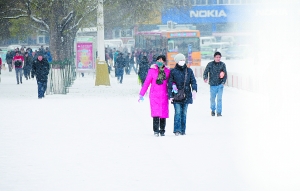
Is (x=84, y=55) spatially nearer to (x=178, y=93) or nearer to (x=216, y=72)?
(x=216, y=72)

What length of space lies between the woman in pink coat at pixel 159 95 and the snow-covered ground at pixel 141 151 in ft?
0.83

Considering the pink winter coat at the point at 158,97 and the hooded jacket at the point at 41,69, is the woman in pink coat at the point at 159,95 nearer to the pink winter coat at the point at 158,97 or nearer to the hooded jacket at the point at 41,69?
the pink winter coat at the point at 158,97

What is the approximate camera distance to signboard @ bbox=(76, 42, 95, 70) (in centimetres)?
4053

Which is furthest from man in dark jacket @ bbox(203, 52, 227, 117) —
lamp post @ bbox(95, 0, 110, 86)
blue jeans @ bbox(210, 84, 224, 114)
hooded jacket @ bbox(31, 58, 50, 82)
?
lamp post @ bbox(95, 0, 110, 86)

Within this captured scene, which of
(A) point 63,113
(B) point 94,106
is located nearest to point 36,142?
(A) point 63,113

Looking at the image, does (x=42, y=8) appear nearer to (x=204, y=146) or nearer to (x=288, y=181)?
(x=204, y=146)

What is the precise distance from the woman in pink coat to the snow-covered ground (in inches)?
9.9

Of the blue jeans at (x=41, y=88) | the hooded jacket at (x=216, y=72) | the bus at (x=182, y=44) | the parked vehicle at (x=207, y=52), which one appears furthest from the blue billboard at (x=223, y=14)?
the hooded jacket at (x=216, y=72)

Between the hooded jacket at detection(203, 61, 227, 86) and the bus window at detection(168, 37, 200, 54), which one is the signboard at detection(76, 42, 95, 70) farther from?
the hooded jacket at detection(203, 61, 227, 86)

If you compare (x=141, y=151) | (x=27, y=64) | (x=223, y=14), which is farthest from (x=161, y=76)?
(x=223, y=14)

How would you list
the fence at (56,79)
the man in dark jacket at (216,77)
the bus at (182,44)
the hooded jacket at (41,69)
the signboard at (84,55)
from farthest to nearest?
the bus at (182,44) → the signboard at (84,55) → the fence at (56,79) → the hooded jacket at (41,69) → the man in dark jacket at (216,77)

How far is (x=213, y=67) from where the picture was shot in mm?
19594

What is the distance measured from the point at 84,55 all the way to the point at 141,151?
93.5ft

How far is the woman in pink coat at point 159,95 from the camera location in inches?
585
